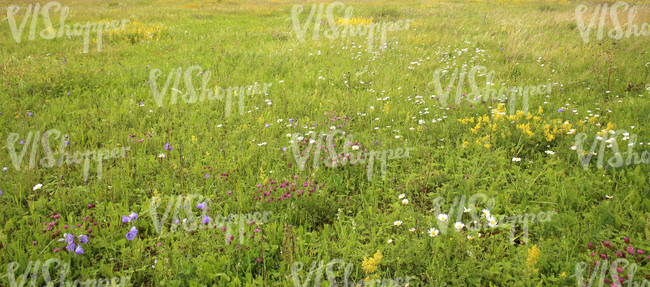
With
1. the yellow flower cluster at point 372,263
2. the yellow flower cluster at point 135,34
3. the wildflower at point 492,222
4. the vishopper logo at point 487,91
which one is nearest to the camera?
the yellow flower cluster at point 372,263

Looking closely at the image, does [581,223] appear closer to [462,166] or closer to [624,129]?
[462,166]

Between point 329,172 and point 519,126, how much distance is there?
221 centimetres

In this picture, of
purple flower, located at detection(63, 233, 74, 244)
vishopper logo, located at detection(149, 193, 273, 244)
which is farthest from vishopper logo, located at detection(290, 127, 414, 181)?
purple flower, located at detection(63, 233, 74, 244)

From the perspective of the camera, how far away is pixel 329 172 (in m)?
3.44

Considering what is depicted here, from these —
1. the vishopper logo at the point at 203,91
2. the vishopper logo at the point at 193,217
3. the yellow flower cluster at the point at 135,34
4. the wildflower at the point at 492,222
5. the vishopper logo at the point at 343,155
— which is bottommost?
the vishopper logo at the point at 193,217

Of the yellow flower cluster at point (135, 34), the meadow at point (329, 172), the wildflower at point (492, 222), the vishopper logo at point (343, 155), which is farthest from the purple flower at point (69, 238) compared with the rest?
the yellow flower cluster at point (135, 34)

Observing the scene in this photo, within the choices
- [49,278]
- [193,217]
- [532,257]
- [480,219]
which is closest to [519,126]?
[480,219]

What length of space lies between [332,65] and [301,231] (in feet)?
16.1

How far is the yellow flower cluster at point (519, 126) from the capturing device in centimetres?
359

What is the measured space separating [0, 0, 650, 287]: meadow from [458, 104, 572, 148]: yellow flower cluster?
1.1 inches

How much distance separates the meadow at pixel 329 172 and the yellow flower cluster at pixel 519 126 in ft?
0.09

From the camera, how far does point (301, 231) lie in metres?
2.63

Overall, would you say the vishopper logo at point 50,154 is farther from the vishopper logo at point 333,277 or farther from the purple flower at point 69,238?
the vishopper logo at point 333,277

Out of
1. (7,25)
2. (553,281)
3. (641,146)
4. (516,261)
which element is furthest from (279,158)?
(7,25)
